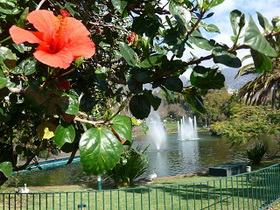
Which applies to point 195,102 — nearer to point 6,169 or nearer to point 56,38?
point 56,38

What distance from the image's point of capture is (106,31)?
136 centimetres

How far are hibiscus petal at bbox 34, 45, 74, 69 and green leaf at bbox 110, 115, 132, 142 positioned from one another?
34 centimetres

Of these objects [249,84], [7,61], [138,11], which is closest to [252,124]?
[249,84]

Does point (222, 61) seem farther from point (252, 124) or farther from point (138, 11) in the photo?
point (252, 124)

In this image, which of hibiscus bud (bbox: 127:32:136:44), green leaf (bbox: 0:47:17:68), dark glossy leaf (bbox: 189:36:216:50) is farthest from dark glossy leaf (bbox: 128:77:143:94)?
hibiscus bud (bbox: 127:32:136:44)

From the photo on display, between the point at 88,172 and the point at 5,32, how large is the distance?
51 cm

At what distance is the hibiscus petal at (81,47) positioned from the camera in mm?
656

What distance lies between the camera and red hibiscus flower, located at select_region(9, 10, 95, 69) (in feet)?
1.99

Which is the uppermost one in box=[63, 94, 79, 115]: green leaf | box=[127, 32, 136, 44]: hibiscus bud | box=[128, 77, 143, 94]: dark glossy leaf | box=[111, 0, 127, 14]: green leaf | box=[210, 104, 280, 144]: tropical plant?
box=[127, 32, 136, 44]: hibiscus bud

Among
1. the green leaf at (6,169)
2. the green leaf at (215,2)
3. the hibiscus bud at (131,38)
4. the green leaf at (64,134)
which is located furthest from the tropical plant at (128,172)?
the green leaf at (215,2)

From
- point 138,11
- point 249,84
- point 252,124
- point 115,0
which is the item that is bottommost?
point 252,124

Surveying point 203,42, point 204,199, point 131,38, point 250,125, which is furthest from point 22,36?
point 250,125

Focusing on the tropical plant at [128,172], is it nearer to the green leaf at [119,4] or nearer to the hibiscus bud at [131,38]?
the hibiscus bud at [131,38]

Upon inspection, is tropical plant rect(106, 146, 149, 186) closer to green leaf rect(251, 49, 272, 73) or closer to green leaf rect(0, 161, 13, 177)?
green leaf rect(0, 161, 13, 177)
